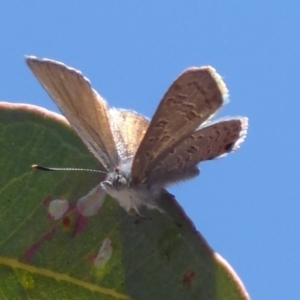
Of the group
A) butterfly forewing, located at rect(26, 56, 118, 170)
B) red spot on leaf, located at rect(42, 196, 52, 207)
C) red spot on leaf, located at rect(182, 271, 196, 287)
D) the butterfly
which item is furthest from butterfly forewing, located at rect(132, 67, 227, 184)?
red spot on leaf, located at rect(182, 271, 196, 287)

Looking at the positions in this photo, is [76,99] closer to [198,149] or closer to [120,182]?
[120,182]

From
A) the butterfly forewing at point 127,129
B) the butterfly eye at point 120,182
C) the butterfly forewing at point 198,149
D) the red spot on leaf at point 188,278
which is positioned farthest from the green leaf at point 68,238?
the butterfly forewing at point 127,129

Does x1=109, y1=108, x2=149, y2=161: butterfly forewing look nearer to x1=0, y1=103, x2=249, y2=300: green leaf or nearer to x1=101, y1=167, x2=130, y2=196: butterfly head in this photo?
x1=101, y1=167, x2=130, y2=196: butterfly head

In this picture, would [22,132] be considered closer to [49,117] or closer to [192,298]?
[49,117]

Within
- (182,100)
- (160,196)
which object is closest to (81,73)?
(182,100)

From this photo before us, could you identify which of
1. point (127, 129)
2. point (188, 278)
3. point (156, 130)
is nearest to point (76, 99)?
point (156, 130)

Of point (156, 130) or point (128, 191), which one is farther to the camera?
point (128, 191)

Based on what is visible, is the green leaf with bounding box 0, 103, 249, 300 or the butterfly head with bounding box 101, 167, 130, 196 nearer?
the green leaf with bounding box 0, 103, 249, 300
